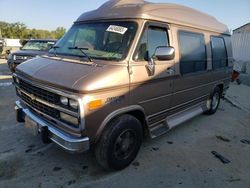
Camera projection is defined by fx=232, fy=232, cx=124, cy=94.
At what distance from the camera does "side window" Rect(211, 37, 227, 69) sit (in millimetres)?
5777

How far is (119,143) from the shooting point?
3512 millimetres

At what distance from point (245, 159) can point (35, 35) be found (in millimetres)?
52073

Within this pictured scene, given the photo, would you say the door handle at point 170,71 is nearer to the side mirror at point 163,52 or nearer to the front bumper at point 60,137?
the side mirror at point 163,52

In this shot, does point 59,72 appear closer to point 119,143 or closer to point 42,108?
point 42,108

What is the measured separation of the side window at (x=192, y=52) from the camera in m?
4.44

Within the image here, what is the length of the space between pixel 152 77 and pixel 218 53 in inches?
125

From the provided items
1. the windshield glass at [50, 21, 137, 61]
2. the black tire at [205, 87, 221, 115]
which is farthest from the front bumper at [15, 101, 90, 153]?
the black tire at [205, 87, 221, 115]

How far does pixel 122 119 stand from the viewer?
132 inches

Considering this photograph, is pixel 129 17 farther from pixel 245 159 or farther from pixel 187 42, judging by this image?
pixel 245 159

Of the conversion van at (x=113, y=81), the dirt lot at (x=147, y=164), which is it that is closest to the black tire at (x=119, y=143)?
the conversion van at (x=113, y=81)

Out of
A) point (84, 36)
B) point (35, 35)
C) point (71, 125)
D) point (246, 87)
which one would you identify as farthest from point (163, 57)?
point (35, 35)

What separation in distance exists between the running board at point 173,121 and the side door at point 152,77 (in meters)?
0.16

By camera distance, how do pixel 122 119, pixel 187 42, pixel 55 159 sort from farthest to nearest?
pixel 187 42 → pixel 55 159 → pixel 122 119

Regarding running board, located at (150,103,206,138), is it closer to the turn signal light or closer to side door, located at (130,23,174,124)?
side door, located at (130,23,174,124)
